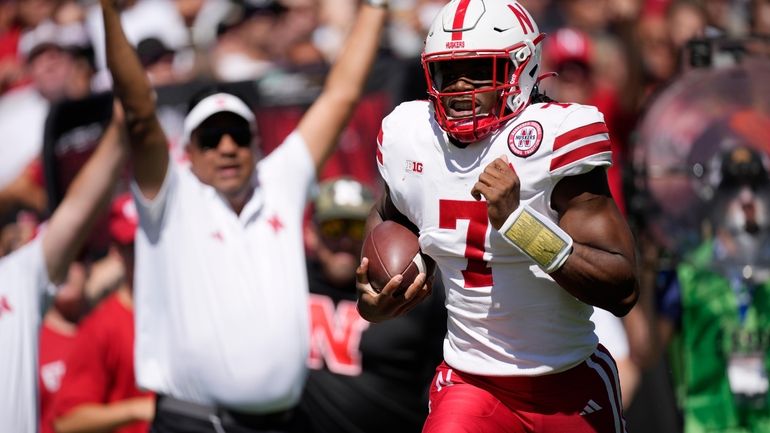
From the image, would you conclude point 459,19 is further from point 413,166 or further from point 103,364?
point 103,364

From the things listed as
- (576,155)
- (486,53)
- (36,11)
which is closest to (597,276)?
(576,155)

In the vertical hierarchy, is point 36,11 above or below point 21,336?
above

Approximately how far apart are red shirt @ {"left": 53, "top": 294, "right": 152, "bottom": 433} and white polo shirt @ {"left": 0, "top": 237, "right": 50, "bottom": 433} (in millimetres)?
1292

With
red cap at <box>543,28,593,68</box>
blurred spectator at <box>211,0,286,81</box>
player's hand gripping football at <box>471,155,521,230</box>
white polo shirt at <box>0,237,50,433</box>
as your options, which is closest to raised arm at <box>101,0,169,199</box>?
white polo shirt at <box>0,237,50,433</box>

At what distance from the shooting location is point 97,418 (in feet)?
20.3

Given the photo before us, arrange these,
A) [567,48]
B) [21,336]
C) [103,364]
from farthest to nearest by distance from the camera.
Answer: [567,48] → [103,364] → [21,336]

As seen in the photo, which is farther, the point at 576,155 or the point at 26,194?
the point at 26,194

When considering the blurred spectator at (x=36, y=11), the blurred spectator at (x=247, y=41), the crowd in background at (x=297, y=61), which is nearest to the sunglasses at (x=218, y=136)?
the crowd in background at (x=297, y=61)

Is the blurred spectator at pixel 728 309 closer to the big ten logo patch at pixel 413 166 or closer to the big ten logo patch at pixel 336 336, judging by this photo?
the big ten logo patch at pixel 336 336

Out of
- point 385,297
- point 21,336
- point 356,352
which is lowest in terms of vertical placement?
point 356,352

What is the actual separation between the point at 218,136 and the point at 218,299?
0.67 m

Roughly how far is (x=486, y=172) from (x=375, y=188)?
3231mm

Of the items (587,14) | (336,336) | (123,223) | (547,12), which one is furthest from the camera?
(547,12)

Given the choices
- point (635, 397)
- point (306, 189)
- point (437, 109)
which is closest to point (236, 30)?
point (306, 189)
